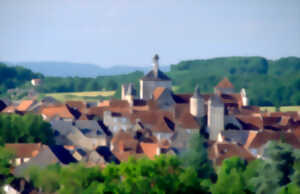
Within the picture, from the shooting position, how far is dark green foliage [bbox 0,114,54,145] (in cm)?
7675

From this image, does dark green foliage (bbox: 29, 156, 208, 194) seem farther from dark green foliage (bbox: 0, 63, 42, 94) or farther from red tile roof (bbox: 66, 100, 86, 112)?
dark green foliage (bbox: 0, 63, 42, 94)

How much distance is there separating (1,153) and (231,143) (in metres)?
22.2

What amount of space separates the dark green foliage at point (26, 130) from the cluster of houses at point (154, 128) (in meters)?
2.33

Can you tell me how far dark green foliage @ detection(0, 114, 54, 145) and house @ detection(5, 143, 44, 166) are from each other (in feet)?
12.1

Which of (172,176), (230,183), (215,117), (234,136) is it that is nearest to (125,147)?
(234,136)

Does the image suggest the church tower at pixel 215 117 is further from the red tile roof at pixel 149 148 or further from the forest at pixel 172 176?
the forest at pixel 172 176

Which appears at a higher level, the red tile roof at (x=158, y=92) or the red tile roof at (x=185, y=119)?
the red tile roof at (x=158, y=92)

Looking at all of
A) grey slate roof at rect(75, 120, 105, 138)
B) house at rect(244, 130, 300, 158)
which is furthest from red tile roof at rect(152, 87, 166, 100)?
house at rect(244, 130, 300, 158)

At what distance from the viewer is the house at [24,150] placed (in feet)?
227

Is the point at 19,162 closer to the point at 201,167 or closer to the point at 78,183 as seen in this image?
the point at 201,167

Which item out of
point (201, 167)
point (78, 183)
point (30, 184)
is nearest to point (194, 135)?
point (201, 167)

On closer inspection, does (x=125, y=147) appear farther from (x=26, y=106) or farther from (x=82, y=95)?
(x=82, y=95)

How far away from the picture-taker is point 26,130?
77.2 metres

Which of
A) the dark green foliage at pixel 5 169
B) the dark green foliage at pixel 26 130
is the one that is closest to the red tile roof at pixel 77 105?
the dark green foliage at pixel 26 130
